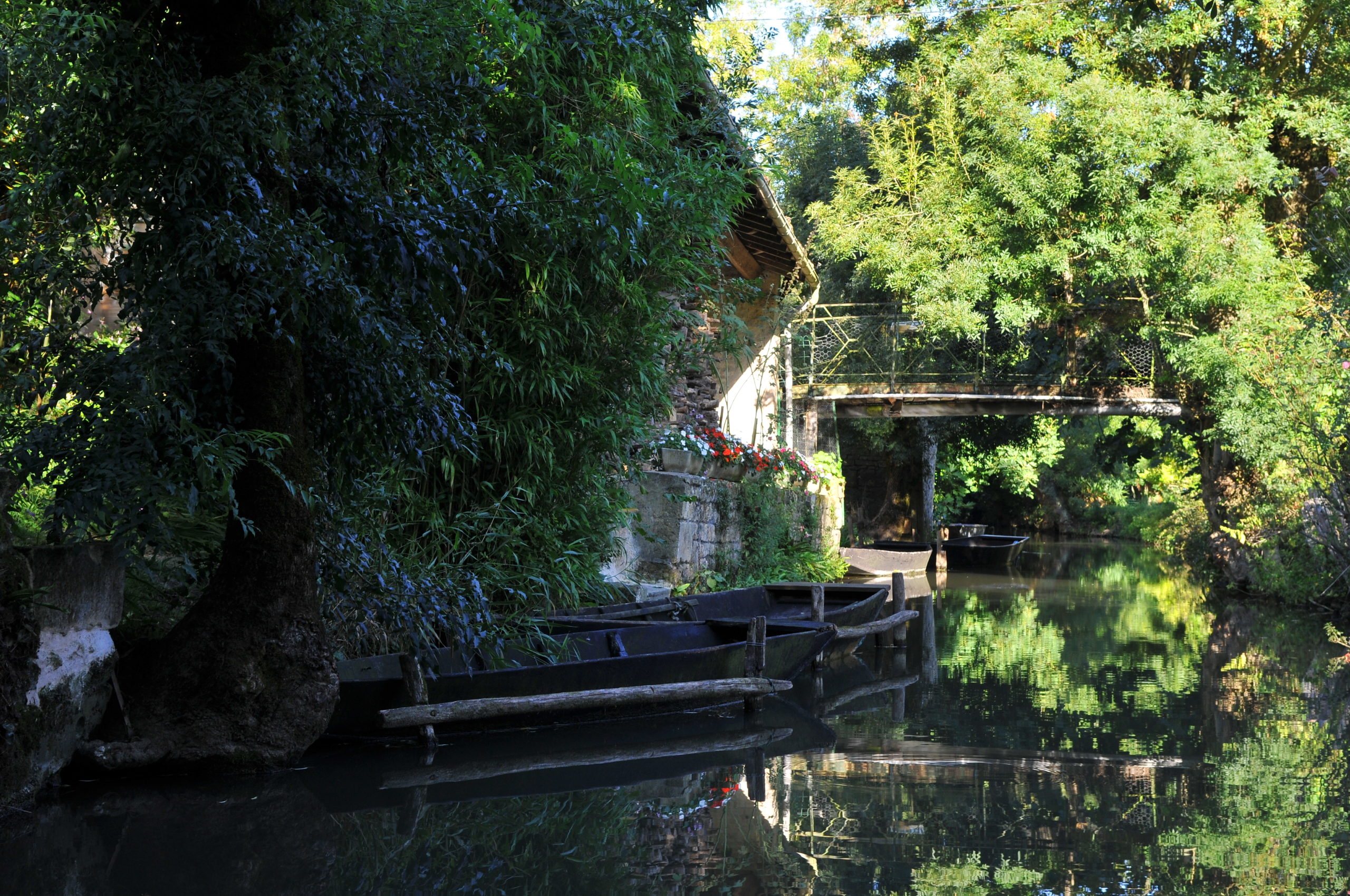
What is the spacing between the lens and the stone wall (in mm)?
10000

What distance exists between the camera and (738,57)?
24.2 m

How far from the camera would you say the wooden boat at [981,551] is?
23.0 m

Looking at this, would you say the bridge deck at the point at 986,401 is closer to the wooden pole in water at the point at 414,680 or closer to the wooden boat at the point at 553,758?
the wooden boat at the point at 553,758

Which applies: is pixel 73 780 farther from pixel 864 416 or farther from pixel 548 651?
pixel 864 416

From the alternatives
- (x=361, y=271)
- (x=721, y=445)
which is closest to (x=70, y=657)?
(x=361, y=271)

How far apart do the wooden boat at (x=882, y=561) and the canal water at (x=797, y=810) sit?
892 centimetres

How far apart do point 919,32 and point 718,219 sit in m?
14.4

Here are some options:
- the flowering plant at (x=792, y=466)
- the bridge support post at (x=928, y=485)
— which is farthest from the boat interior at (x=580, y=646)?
the bridge support post at (x=928, y=485)

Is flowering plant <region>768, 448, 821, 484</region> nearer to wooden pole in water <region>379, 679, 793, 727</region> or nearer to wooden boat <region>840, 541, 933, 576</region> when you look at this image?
wooden boat <region>840, 541, 933, 576</region>

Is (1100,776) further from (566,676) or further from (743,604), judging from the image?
(743,604)

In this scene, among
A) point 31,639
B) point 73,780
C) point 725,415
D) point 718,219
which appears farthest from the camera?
point 725,415

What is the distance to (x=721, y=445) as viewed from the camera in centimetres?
1171

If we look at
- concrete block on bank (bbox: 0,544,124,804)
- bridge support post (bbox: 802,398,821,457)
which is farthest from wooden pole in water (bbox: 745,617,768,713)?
bridge support post (bbox: 802,398,821,457)

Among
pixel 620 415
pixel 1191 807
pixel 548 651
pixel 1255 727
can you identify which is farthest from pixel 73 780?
pixel 1255 727
